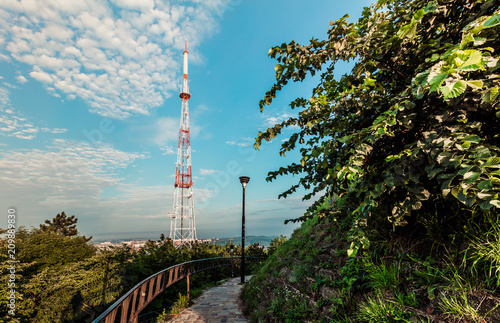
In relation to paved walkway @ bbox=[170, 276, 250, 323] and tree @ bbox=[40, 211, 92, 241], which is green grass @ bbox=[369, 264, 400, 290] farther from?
tree @ bbox=[40, 211, 92, 241]

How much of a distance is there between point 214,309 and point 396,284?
221 inches

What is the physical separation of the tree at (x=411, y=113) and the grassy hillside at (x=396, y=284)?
0.49 metres

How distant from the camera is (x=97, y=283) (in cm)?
884

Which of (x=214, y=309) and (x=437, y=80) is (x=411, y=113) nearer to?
(x=437, y=80)

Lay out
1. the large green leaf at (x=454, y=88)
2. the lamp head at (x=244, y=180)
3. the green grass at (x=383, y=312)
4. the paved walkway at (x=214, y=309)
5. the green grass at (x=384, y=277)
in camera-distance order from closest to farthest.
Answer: the large green leaf at (x=454, y=88)
the green grass at (x=383, y=312)
the green grass at (x=384, y=277)
the paved walkway at (x=214, y=309)
the lamp head at (x=244, y=180)

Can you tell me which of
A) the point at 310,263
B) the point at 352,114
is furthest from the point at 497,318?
the point at 310,263

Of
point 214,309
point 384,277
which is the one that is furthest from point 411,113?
point 214,309

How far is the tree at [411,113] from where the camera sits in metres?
1.59

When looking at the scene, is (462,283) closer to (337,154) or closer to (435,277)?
(435,277)

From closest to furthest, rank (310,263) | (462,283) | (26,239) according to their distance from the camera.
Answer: (462,283), (310,263), (26,239)

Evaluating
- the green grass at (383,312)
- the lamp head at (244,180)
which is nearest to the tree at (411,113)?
the green grass at (383,312)

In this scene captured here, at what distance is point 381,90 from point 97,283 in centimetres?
1161

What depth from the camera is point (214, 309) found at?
6727 millimetres

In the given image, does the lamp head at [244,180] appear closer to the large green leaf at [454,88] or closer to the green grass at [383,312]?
the green grass at [383,312]
